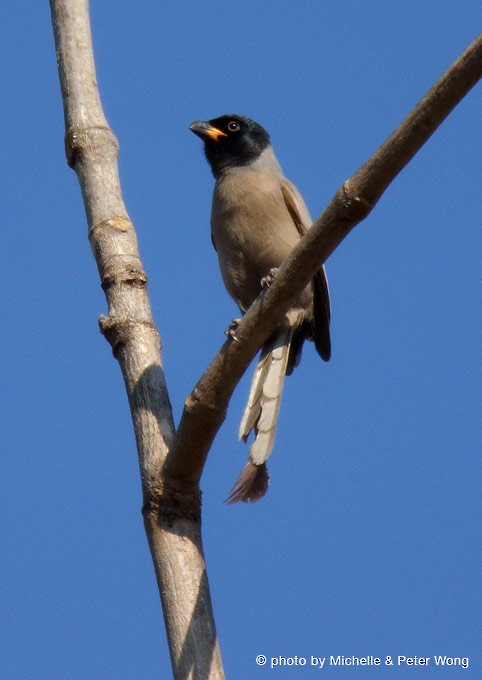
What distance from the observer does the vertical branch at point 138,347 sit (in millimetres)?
3256

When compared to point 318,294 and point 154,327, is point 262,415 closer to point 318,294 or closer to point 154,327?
point 154,327

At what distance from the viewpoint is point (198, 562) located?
3.46m

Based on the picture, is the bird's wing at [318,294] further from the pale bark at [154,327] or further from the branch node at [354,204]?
the branch node at [354,204]

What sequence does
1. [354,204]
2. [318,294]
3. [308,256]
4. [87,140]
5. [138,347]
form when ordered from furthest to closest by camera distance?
[318,294]
[87,140]
[138,347]
[308,256]
[354,204]

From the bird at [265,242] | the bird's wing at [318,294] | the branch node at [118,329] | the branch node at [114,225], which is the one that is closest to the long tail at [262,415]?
the bird at [265,242]

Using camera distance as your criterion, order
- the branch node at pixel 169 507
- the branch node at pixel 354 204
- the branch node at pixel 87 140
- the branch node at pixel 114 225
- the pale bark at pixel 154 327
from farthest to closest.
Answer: the branch node at pixel 87 140 → the branch node at pixel 114 225 → the branch node at pixel 169 507 → the branch node at pixel 354 204 → the pale bark at pixel 154 327

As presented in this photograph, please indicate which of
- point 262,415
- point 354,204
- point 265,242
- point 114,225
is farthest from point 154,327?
point 265,242

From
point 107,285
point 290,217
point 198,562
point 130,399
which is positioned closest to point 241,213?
point 290,217

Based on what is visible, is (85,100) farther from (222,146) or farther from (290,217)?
Result: (222,146)

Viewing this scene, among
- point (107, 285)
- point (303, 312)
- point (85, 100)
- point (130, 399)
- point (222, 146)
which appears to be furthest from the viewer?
point (222, 146)

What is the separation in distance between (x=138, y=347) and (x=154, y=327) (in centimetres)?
14

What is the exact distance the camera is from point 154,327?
406cm

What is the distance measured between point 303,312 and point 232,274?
52 cm

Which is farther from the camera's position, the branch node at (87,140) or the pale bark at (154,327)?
the branch node at (87,140)
